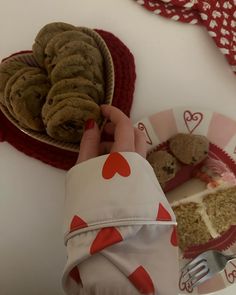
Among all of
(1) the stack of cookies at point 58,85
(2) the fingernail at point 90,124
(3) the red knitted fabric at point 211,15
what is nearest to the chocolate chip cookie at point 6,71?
(1) the stack of cookies at point 58,85

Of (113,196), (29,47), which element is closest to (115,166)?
(113,196)

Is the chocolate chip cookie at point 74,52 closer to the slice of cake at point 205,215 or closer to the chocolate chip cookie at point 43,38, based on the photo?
the chocolate chip cookie at point 43,38

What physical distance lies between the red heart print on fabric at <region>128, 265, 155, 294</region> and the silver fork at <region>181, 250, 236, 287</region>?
141 mm

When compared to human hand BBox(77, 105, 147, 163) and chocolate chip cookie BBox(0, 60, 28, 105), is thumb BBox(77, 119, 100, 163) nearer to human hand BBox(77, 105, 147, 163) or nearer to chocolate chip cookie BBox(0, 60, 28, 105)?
human hand BBox(77, 105, 147, 163)

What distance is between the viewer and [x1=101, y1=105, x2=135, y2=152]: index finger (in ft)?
1.64

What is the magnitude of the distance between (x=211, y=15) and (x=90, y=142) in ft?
1.01

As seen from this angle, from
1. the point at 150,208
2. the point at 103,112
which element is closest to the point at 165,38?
the point at 103,112

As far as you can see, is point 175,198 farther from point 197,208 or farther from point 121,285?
point 121,285

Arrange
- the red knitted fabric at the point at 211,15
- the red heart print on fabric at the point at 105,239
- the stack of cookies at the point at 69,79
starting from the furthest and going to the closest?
the red knitted fabric at the point at 211,15 < the stack of cookies at the point at 69,79 < the red heart print on fabric at the point at 105,239

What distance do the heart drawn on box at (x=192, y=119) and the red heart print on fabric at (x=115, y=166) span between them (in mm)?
171

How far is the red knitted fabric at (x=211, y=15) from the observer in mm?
661

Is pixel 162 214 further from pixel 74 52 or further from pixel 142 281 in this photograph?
pixel 74 52

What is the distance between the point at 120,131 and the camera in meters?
0.51

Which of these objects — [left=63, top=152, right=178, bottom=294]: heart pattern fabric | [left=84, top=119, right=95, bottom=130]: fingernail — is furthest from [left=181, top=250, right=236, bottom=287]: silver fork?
[left=84, top=119, right=95, bottom=130]: fingernail
